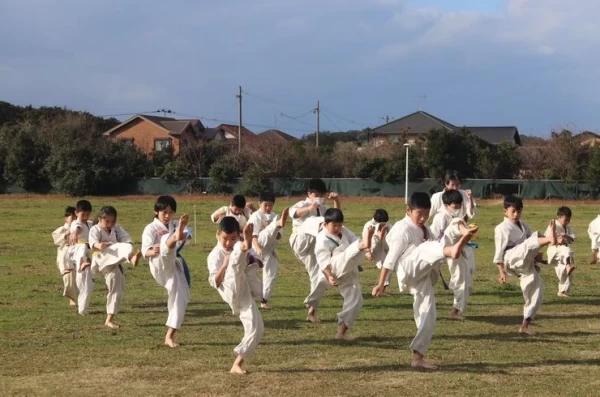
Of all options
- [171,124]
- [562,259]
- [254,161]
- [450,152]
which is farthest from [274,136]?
[562,259]

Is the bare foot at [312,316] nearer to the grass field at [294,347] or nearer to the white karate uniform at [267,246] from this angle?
the grass field at [294,347]

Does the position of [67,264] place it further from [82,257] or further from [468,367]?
[468,367]

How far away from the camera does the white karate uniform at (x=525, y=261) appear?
9781 millimetres

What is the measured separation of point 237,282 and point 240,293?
0.15 meters

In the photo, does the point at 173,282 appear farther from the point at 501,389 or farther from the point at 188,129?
the point at 188,129

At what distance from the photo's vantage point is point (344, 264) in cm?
927

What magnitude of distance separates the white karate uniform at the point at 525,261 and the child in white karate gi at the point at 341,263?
2063 mm

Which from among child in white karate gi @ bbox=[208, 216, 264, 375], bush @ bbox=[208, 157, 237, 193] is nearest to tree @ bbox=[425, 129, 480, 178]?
bush @ bbox=[208, 157, 237, 193]

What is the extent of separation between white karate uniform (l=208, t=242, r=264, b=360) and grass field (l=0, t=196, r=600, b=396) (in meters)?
0.34

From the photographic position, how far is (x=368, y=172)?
5166cm

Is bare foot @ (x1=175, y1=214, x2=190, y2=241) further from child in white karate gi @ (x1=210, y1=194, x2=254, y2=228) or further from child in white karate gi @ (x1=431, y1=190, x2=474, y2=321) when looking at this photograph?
child in white karate gi @ (x1=431, y1=190, x2=474, y2=321)

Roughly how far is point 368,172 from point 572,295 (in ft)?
126

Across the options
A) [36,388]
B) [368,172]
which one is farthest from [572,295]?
[368,172]

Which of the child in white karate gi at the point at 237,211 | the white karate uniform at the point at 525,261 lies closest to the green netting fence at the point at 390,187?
the child in white karate gi at the point at 237,211
